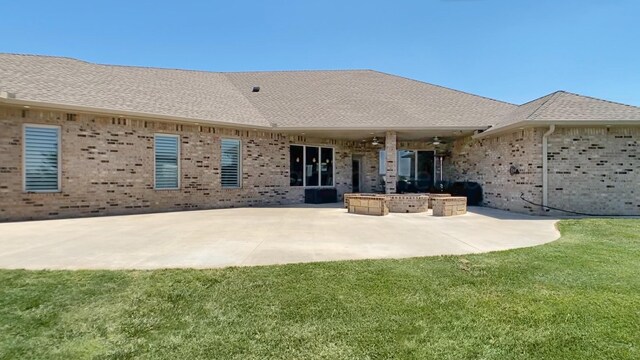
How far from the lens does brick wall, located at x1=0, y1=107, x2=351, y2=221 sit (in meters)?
9.97

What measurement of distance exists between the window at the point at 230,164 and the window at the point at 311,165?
258 centimetres

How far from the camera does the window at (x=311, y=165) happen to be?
15773 mm

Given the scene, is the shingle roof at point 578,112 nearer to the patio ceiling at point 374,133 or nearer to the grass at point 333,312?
the patio ceiling at point 374,133

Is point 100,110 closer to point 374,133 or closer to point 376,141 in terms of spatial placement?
point 374,133

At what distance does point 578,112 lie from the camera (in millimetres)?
11258

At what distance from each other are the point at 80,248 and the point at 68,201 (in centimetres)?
597

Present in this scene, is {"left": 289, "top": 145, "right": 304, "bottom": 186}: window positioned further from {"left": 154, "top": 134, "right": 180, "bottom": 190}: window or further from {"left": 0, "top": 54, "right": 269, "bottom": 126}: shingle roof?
{"left": 154, "top": 134, "right": 180, "bottom": 190}: window

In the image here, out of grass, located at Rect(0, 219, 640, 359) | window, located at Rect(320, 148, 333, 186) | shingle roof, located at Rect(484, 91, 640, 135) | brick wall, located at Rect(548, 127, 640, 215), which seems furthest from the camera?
window, located at Rect(320, 148, 333, 186)

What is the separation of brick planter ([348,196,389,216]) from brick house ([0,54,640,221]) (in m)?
3.22

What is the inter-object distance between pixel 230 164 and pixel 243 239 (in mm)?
7532

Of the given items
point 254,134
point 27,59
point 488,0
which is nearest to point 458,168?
point 488,0

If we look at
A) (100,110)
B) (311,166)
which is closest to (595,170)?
(311,166)

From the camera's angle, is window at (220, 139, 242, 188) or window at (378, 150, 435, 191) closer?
window at (220, 139, 242, 188)

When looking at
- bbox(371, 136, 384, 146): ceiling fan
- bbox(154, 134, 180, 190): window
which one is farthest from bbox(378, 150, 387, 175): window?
bbox(154, 134, 180, 190): window
